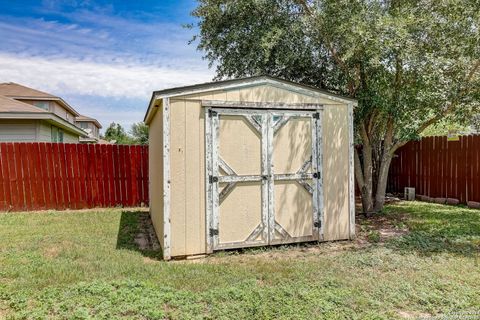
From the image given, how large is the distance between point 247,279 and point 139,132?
35806 mm

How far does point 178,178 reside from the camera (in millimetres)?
4625

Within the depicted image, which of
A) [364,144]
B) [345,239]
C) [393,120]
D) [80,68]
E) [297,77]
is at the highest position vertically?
[80,68]

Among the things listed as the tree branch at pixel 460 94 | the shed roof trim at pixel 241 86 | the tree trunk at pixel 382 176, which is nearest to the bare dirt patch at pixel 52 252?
the shed roof trim at pixel 241 86

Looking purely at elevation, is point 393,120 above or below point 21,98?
below

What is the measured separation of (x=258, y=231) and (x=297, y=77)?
4.33 m

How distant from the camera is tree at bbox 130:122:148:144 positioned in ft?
114

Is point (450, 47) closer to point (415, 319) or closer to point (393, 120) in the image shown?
point (393, 120)

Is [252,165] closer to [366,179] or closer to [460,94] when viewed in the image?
[366,179]

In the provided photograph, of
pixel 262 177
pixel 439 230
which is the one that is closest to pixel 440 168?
pixel 439 230

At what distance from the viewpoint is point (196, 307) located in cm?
300

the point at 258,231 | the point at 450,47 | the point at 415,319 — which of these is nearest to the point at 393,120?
the point at 450,47

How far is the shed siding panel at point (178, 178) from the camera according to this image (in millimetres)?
4590

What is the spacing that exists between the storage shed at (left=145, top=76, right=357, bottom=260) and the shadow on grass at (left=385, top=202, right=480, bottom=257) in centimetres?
98

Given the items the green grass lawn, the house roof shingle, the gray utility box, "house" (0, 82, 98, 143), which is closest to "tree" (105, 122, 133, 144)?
the house roof shingle
